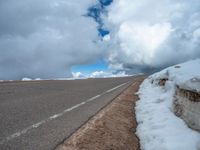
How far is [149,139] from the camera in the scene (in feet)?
16.9

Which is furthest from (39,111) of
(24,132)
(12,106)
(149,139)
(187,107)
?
(187,107)

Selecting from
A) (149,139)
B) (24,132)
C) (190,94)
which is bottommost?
(149,139)

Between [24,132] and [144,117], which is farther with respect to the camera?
[144,117]

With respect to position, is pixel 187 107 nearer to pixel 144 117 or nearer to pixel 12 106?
pixel 144 117

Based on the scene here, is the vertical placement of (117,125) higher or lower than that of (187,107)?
lower

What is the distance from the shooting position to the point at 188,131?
15.8 ft

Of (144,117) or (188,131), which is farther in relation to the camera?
(144,117)

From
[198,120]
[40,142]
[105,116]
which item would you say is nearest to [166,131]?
[198,120]

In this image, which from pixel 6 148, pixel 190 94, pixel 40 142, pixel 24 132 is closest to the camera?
pixel 6 148

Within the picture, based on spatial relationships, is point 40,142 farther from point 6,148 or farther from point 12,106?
point 12,106

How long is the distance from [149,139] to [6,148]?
2.79 meters

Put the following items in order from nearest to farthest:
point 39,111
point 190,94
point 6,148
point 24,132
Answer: point 6,148, point 24,132, point 190,94, point 39,111

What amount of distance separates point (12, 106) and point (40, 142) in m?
3.19

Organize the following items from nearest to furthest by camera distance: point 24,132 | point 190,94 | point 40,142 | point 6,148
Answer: point 6,148 < point 40,142 < point 24,132 < point 190,94
